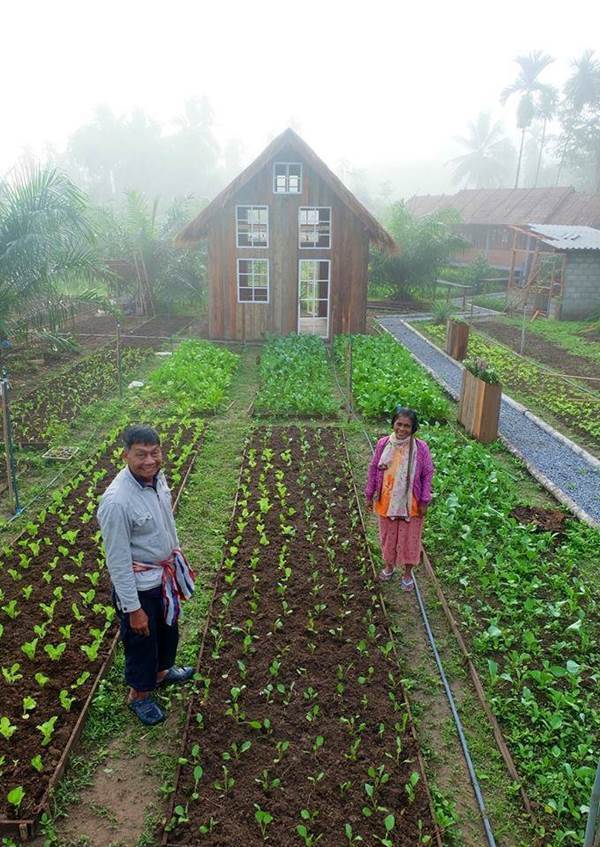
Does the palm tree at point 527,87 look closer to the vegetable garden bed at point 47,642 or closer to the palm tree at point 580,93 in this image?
the palm tree at point 580,93

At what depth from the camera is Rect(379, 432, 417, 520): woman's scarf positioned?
16.4ft

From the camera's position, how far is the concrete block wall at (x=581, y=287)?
20.3 m

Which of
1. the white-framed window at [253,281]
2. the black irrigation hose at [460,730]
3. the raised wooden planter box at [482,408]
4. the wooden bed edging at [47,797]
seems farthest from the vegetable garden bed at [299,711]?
the white-framed window at [253,281]

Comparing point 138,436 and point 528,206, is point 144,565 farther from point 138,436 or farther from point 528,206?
point 528,206

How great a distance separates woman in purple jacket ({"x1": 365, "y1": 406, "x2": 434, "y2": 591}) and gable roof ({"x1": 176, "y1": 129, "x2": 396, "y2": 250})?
1129cm

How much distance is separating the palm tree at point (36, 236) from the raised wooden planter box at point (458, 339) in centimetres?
823

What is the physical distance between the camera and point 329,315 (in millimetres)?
16156

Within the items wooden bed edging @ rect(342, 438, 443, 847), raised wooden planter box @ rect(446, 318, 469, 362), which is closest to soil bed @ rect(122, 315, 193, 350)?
raised wooden planter box @ rect(446, 318, 469, 362)

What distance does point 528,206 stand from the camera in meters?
31.2

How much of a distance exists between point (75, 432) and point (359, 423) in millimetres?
4318

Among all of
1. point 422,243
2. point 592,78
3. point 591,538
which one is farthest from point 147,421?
point 592,78

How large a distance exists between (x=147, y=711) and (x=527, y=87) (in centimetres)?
5571

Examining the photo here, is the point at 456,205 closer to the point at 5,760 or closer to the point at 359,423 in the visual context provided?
the point at 359,423

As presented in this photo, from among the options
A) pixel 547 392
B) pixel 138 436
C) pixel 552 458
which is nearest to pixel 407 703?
pixel 138 436
